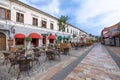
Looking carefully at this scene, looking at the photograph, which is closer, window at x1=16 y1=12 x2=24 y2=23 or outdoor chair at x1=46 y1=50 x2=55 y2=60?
outdoor chair at x1=46 y1=50 x2=55 y2=60

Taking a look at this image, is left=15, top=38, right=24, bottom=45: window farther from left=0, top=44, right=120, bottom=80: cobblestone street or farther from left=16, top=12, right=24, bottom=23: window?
left=0, top=44, right=120, bottom=80: cobblestone street

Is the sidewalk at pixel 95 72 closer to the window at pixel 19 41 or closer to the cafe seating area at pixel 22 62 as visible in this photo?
the cafe seating area at pixel 22 62

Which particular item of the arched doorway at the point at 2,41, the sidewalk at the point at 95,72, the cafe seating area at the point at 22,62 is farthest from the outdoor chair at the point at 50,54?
the arched doorway at the point at 2,41

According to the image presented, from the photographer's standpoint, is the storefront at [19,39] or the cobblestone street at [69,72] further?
the storefront at [19,39]

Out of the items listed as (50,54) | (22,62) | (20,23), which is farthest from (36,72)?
(20,23)

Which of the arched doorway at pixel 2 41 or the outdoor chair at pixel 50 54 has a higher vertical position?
the arched doorway at pixel 2 41

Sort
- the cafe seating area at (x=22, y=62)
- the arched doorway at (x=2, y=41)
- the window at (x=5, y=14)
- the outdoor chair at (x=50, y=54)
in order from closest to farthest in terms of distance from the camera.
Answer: the cafe seating area at (x=22, y=62)
the outdoor chair at (x=50, y=54)
the window at (x=5, y=14)
the arched doorway at (x=2, y=41)

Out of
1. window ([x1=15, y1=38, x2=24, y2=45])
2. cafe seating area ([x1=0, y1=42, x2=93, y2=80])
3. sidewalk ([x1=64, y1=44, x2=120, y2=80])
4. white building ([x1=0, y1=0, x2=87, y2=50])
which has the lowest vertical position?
Answer: sidewalk ([x1=64, y1=44, x2=120, y2=80])

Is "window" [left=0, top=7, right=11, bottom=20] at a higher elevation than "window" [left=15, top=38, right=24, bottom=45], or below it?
higher

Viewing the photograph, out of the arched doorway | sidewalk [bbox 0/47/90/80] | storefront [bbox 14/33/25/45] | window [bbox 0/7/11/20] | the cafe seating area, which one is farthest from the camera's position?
storefront [bbox 14/33/25/45]

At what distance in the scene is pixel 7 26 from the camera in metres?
13.4

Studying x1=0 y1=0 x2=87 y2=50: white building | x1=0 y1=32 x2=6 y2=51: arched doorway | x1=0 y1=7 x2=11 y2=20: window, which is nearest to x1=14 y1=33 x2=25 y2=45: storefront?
x1=0 y1=0 x2=87 y2=50: white building

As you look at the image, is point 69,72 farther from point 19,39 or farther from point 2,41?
point 19,39

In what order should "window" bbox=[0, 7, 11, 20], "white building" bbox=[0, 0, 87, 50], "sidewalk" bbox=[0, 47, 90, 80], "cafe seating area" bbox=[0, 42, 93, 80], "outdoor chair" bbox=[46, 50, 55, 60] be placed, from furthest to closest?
"white building" bbox=[0, 0, 87, 50] < "window" bbox=[0, 7, 11, 20] < "outdoor chair" bbox=[46, 50, 55, 60] < "cafe seating area" bbox=[0, 42, 93, 80] < "sidewalk" bbox=[0, 47, 90, 80]
